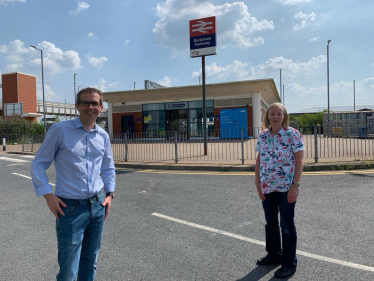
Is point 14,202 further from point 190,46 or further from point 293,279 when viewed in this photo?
point 190,46

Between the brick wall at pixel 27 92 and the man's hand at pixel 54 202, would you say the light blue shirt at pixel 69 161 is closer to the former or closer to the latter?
the man's hand at pixel 54 202

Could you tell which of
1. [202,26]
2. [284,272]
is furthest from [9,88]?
[284,272]

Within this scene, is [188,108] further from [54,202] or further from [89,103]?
[54,202]

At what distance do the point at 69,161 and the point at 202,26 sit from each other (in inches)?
461

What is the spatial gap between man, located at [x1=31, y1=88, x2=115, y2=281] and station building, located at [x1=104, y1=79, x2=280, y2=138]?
17264mm

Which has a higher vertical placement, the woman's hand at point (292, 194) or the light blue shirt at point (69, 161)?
the light blue shirt at point (69, 161)

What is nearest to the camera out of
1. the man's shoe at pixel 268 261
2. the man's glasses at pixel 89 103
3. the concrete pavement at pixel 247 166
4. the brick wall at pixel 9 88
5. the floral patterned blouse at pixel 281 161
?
the man's glasses at pixel 89 103

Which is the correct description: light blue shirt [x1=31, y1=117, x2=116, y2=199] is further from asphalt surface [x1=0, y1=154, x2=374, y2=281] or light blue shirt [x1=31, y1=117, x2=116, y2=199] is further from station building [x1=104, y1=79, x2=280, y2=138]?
station building [x1=104, y1=79, x2=280, y2=138]

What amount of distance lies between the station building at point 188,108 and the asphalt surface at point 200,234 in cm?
1359

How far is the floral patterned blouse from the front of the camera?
2.92 meters

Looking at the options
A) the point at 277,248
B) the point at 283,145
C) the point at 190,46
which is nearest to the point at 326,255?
the point at 277,248

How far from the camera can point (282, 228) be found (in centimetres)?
297

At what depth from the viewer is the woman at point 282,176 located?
2.90 m

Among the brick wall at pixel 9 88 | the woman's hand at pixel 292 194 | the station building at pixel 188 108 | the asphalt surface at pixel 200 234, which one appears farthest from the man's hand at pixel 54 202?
the brick wall at pixel 9 88
